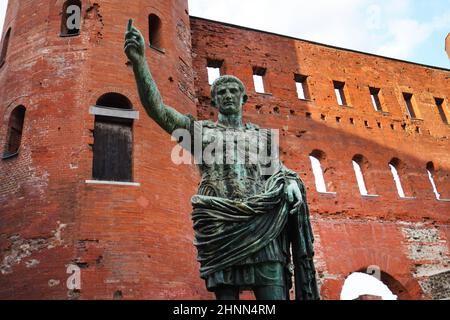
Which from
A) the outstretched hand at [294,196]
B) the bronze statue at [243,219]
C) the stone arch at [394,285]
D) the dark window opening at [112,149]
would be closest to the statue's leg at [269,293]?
the bronze statue at [243,219]

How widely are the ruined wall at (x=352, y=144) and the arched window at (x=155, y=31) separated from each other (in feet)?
9.70

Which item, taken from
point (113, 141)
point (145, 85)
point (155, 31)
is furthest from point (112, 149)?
point (145, 85)

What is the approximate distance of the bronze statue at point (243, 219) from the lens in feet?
9.00

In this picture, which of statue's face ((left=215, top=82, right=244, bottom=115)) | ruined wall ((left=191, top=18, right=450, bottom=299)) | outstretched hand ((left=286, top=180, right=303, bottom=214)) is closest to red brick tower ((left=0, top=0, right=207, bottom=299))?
ruined wall ((left=191, top=18, right=450, bottom=299))

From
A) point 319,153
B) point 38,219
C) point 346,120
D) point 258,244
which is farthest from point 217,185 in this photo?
point 346,120

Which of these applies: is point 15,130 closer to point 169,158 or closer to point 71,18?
point 71,18

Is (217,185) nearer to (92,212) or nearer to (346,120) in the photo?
(92,212)

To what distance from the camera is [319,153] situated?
16250 millimetres

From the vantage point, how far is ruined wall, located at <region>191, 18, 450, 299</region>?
14.7 metres

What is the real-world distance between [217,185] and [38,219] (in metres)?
7.35

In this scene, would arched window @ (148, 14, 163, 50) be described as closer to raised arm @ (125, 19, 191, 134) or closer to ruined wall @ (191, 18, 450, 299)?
ruined wall @ (191, 18, 450, 299)

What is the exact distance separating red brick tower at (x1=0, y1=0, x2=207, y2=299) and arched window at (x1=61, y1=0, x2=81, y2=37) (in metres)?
0.04

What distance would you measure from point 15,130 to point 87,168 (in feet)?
9.43

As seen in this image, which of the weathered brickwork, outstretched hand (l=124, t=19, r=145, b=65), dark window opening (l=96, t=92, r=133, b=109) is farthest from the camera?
dark window opening (l=96, t=92, r=133, b=109)
